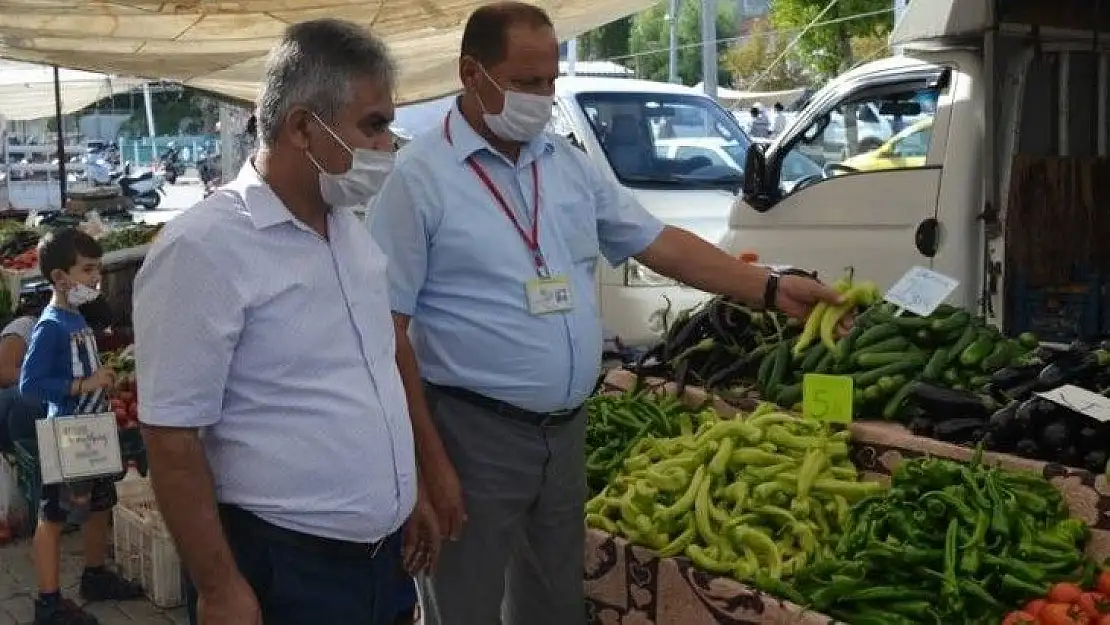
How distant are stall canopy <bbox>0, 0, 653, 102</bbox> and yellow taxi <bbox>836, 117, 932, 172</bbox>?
6.07 feet

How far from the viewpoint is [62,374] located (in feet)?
17.3

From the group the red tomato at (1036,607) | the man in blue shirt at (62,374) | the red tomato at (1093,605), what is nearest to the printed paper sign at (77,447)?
the man in blue shirt at (62,374)

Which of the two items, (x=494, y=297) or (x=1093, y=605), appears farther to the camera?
(x=1093, y=605)

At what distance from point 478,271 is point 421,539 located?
66cm

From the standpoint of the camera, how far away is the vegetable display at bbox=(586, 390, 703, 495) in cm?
445

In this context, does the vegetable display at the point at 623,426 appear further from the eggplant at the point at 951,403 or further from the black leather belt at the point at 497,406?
the black leather belt at the point at 497,406

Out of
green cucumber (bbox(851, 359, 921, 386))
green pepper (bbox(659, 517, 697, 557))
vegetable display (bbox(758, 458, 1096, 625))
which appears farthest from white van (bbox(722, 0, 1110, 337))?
green pepper (bbox(659, 517, 697, 557))

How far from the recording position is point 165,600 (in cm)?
539

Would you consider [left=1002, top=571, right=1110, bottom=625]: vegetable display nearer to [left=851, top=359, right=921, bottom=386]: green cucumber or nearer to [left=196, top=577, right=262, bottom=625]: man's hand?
[left=851, top=359, right=921, bottom=386]: green cucumber

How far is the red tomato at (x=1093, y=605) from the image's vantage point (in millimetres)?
3158

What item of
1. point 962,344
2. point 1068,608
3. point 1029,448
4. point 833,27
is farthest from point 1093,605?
point 833,27

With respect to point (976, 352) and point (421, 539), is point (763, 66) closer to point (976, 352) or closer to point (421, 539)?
point (976, 352)

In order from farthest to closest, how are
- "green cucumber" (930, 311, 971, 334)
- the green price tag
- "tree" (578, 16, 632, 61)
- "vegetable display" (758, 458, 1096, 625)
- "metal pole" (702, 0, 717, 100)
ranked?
"tree" (578, 16, 632, 61) → "metal pole" (702, 0, 717, 100) → "green cucumber" (930, 311, 971, 334) → the green price tag → "vegetable display" (758, 458, 1096, 625)

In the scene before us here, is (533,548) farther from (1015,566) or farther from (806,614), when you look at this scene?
(1015,566)
